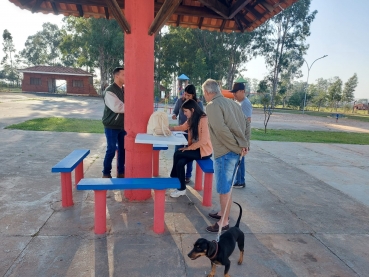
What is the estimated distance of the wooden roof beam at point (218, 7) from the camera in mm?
4792

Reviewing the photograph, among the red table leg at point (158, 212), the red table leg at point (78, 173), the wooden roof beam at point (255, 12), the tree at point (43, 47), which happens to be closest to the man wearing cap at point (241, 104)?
the wooden roof beam at point (255, 12)

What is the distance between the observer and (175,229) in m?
3.20

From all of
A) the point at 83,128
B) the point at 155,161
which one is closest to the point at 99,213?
the point at 155,161

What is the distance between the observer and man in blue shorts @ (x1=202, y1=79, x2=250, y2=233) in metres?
2.92

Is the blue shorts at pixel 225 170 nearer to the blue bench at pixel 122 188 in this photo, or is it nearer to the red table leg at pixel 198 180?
the blue bench at pixel 122 188

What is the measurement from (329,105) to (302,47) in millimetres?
13562

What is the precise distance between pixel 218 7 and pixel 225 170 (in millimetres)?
3612

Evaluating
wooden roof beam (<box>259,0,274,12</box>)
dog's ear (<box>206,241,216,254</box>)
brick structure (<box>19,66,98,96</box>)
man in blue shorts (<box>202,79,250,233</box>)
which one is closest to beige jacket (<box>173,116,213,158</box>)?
man in blue shorts (<box>202,79,250,233</box>)

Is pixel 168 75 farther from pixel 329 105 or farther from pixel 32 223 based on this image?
pixel 32 223

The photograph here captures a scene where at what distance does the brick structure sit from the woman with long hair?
1613 inches

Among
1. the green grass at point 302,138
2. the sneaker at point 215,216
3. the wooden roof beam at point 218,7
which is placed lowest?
the green grass at point 302,138

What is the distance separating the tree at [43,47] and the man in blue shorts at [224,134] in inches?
2917

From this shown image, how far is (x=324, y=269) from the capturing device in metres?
2.62

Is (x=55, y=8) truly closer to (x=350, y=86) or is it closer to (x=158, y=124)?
(x=158, y=124)
